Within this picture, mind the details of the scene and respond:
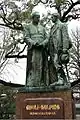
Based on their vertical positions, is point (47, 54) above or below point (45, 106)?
above

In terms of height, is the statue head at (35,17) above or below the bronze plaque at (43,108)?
above

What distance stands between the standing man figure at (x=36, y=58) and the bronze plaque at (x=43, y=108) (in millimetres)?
724

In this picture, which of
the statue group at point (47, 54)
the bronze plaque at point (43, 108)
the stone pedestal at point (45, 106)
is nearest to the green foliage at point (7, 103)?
the statue group at point (47, 54)

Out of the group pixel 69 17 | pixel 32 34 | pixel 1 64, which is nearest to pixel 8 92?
pixel 1 64

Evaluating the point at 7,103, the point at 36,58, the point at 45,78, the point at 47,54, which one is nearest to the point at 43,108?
the point at 45,78

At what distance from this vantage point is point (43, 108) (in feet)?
27.2

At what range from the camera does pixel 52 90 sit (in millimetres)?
8516

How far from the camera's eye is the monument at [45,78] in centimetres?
827

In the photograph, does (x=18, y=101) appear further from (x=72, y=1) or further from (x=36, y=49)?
(x=72, y=1)

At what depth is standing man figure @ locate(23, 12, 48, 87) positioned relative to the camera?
9094mm

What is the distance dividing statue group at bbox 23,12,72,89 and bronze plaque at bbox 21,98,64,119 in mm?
653

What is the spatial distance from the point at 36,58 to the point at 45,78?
0.72 metres

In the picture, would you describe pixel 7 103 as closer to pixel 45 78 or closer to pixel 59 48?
pixel 45 78

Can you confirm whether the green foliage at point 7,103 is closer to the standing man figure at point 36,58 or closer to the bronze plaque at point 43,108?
the standing man figure at point 36,58
